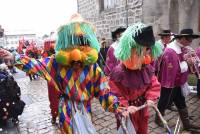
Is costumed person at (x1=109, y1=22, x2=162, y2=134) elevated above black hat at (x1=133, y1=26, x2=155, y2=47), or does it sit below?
below

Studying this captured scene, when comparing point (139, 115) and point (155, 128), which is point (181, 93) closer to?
point (155, 128)

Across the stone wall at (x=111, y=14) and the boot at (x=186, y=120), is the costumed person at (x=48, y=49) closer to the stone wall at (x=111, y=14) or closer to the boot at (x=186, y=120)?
the boot at (x=186, y=120)

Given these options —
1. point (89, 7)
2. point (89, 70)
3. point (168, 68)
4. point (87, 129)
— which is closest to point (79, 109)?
point (87, 129)

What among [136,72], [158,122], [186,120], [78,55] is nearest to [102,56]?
[158,122]

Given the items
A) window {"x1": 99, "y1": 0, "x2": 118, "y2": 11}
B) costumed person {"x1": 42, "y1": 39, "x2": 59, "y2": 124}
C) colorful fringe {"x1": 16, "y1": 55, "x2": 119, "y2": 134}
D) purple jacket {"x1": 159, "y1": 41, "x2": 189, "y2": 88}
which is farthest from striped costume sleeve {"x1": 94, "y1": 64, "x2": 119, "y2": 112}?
window {"x1": 99, "y1": 0, "x2": 118, "y2": 11}

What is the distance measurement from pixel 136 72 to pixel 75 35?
878mm

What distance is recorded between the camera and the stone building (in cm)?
859

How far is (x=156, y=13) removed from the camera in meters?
9.39

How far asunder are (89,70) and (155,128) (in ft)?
8.28

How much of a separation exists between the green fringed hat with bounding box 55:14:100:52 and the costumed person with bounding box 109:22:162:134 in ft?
1.39

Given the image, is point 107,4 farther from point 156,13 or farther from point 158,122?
point 158,122

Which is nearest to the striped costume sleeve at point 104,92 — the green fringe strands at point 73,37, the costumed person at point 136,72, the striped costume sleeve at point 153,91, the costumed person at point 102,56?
the costumed person at point 136,72

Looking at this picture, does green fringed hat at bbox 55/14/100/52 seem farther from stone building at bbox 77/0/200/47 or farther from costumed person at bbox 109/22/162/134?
stone building at bbox 77/0/200/47

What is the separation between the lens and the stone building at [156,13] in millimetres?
8586
